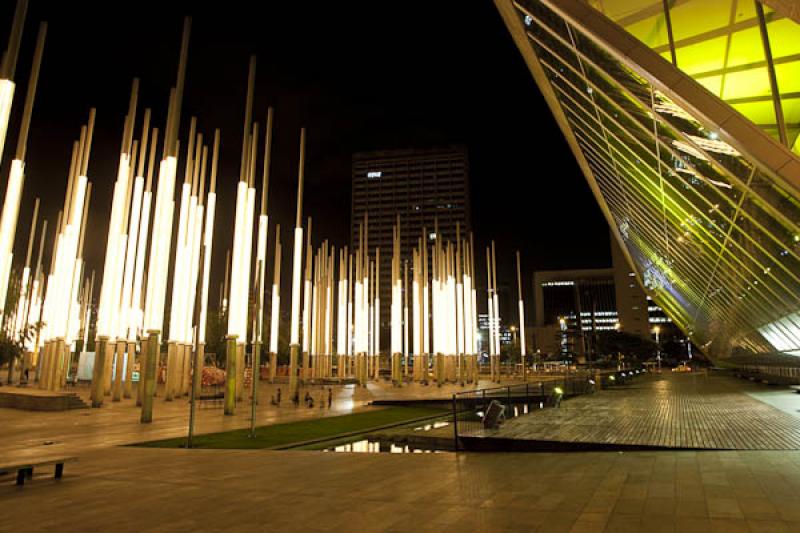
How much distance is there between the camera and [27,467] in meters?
8.70

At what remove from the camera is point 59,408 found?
77.5 ft

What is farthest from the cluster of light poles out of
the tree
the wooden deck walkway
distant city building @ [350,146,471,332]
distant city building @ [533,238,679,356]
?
distant city building @ [533,238,679,356]

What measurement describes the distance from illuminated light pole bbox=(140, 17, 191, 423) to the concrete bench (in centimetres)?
938

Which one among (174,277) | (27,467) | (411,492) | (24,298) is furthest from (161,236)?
(24,298)

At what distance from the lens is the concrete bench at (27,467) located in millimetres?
8500

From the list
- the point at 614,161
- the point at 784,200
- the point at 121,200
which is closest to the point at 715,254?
the point at 614,161

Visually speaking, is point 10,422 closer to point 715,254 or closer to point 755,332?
point 715,254

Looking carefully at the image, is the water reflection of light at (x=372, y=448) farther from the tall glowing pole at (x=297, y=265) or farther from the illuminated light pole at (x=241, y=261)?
the tall glowing pole at (x=297, y=265)

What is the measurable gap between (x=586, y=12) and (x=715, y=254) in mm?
11340

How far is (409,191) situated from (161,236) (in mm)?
120465

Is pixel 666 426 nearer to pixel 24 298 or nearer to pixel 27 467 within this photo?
pixel 27 467

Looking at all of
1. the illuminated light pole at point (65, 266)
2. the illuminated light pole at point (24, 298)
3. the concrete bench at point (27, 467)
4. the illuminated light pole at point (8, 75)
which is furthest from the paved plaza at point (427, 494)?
the illuminated light pole at point (24, 298)

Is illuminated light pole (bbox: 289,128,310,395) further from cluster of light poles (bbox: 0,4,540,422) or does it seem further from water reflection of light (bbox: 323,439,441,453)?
water reflection of light (bbox: 323,439,441,453)

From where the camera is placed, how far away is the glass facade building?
865 centimetres
